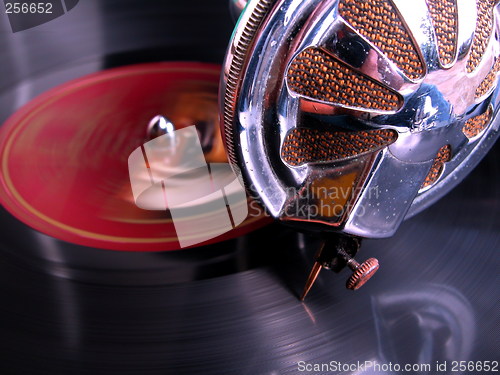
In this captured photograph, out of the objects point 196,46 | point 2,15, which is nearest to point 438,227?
point 196,46

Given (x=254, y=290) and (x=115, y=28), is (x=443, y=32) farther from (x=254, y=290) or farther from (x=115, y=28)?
(x=115, y=28)

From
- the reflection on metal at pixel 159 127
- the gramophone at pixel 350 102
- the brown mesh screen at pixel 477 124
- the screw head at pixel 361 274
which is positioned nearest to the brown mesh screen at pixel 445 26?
the gramophone at pixel 350 102

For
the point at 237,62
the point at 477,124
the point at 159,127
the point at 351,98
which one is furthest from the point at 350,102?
the point at 159,127

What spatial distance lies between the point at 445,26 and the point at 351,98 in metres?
0.13

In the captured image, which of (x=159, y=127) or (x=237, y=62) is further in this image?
(x=159, y=127)

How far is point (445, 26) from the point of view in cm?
64

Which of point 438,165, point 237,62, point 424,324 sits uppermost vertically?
point 237,62

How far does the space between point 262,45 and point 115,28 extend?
78 centimetres

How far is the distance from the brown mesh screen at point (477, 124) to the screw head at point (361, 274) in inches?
8.1

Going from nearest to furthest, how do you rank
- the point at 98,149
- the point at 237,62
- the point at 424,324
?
the point at 237,62 < the point at 424,324 < the point at 98,149

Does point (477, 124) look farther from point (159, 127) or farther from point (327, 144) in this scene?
point (159, 127)

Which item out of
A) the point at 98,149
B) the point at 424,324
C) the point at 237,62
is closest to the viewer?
the point at 237,62

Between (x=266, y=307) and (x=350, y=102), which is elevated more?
(x=350, y=102)

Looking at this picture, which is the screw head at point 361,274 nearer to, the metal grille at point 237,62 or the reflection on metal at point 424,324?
the reflection on metal at point 424,324
